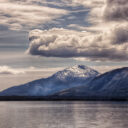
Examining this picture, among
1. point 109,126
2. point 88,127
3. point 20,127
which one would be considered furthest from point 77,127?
point 20,127

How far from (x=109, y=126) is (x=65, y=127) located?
1343 centimetres

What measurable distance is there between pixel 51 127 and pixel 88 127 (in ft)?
35.1

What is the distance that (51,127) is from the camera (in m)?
101

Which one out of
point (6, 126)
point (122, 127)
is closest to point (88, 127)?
point (122, 127)

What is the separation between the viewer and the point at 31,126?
10394 centimetres

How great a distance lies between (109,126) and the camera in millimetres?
103312

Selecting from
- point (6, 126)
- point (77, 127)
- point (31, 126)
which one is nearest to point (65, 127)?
point (77, 127)

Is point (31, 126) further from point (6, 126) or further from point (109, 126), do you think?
point (109, 126)

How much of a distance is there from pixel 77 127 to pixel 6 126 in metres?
21.5

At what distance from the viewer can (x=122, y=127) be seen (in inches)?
3937

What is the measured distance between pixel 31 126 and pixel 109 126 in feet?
76.5

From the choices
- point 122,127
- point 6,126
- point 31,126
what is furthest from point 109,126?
point 6,126

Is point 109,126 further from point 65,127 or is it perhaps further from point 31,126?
point 31,126

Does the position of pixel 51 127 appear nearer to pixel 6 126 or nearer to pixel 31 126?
pixel 31 126
